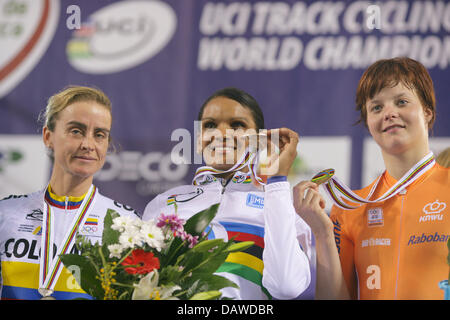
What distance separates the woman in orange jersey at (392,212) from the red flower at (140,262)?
1.04 m

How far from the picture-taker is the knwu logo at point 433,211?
99.3 inches

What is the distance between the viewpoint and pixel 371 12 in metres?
2.94

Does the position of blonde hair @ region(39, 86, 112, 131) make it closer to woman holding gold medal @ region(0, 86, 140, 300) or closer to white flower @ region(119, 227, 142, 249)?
woman holding gold medal @ region(0, 86, 140, 300)

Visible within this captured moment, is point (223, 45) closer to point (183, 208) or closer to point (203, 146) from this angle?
point (203, 146)

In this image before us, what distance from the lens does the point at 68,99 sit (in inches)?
117

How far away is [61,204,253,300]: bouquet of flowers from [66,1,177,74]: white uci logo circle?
1403 millimetres

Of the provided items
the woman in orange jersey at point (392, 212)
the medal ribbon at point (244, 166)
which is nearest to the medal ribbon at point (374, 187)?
the woman in orange jersey at point (392, 212)

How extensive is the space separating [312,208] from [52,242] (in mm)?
1387

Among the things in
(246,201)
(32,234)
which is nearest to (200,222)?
(246,201)

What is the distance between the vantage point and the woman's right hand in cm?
261

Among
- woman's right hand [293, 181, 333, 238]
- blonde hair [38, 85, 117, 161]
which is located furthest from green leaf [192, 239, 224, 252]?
blonde hair [38, 85, 117, 161]

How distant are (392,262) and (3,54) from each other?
8.52 ft
